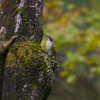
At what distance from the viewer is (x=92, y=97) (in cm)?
979

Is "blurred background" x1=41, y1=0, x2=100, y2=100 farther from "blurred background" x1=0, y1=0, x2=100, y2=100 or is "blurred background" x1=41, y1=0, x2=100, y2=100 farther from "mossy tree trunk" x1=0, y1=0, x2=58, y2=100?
"mossy tree trunk" x1=0, y1=0, x2=58, y2=100

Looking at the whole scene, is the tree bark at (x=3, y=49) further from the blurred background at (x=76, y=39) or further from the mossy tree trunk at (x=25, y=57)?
the blurred background at (x=76, y=39)

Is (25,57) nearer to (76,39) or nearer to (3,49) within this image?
(3,49)

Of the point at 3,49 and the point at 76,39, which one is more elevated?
the point at 3,49

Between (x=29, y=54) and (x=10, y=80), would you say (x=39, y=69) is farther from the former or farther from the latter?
(x=10, y=80)

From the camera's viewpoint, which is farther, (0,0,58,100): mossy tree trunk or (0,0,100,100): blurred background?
(0,0,100,100): blurred background

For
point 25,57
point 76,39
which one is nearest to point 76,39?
point 76,39

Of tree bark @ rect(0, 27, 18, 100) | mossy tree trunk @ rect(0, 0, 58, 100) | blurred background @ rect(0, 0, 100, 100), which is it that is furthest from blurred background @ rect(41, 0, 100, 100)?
tree bark @ rect(0, 27, 18, 100)

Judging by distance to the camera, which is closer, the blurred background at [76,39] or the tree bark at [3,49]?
the tree bark at [3,49]

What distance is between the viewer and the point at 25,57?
2023mm

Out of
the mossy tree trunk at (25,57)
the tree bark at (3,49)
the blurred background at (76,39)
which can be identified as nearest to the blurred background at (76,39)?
the blurred background at (76,39)

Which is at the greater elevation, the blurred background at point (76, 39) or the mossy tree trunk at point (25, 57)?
the mossy tree trunk at point (25, 57)

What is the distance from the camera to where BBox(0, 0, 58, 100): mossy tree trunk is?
1.96 m

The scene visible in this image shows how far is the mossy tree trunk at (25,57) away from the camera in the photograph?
1.96 meters
